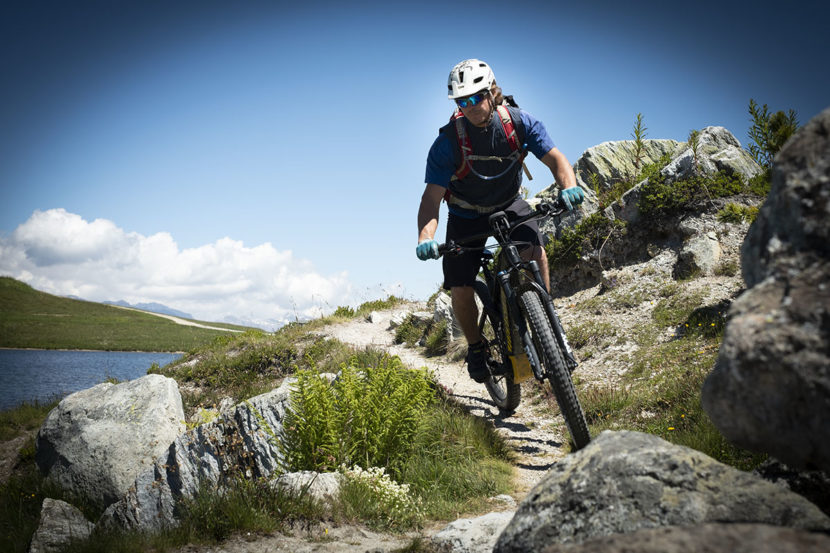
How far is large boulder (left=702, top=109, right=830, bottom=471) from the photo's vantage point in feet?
4.09

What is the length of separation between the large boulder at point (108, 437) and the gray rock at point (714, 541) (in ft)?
19.9

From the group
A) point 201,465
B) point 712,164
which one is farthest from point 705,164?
point 201,465

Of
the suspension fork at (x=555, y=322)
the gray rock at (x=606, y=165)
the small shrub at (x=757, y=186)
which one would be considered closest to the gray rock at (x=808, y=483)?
the suspension fork at (x=555, y=322)

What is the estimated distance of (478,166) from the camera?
4.93 m

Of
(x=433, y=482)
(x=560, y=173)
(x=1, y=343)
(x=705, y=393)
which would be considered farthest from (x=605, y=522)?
(x=1, y=343)

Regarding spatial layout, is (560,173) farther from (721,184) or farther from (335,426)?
(721,184)

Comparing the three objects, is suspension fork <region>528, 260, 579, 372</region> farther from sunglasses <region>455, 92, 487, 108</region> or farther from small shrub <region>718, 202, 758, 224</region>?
small shrub <region>718, 202, 758, 224</region>

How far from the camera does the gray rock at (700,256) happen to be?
26.7ft

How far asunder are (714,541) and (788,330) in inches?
22.9

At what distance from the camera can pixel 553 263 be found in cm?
1121

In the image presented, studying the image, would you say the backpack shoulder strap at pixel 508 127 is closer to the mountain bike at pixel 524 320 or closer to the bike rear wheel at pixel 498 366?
the mountain bike at pixel 524 320

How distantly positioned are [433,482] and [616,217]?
27.4 ft

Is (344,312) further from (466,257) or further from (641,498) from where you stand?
(641,498)

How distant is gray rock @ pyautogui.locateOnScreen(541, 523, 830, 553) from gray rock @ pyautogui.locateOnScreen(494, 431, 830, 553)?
262 millimetres
